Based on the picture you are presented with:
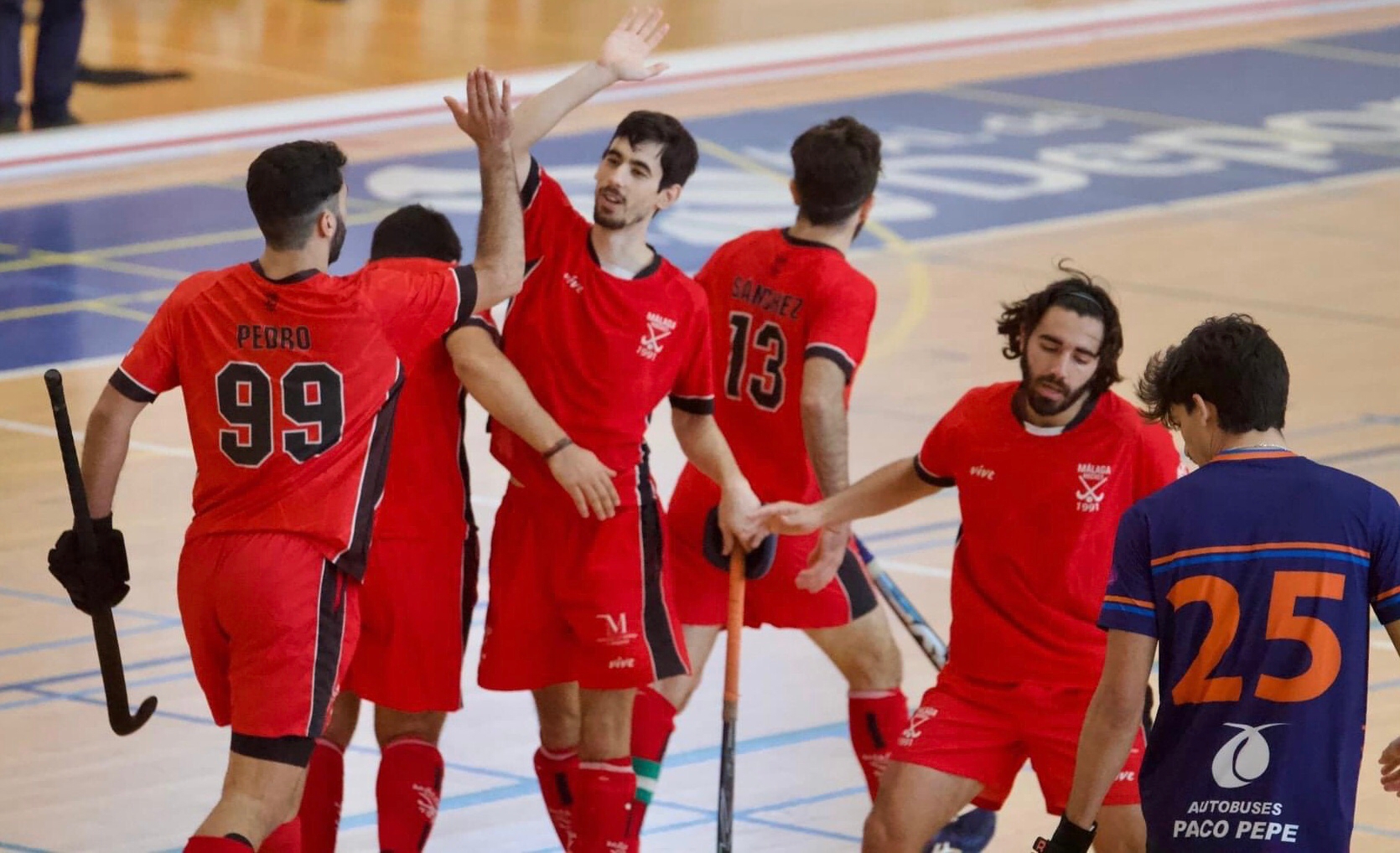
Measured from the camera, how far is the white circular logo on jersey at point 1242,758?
205 inches

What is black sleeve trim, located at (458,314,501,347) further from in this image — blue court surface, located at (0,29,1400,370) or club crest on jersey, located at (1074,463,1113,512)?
blue court surface, located at (0,29,1400,370)

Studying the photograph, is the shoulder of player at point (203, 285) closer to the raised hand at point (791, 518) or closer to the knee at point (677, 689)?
the raised hand at point (791, 518)

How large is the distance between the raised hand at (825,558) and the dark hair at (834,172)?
1049 mm

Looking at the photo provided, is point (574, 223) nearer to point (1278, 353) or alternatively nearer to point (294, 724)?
point (294, 724)

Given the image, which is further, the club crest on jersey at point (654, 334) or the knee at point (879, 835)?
the club crest on jersey at point (654, 334)

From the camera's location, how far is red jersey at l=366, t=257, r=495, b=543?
695 cm

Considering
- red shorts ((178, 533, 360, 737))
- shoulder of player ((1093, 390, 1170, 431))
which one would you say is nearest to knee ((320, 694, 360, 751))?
red shorts ((178, 533, 360, 737))

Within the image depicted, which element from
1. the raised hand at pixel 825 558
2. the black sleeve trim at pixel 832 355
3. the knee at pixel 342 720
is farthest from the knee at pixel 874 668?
the knee at pixel 342 720

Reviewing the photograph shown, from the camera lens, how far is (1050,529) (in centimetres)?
646

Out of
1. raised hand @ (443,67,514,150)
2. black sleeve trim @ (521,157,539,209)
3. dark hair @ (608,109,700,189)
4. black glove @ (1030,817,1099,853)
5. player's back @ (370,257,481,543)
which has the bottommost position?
black glove @ (1030,817,1099,853)

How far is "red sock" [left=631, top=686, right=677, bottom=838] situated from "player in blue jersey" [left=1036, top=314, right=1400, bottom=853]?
7.34ft

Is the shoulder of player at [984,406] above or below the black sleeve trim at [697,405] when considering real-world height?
above

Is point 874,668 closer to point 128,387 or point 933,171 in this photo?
point 128,387

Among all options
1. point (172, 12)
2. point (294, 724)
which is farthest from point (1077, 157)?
point (294, 724)
